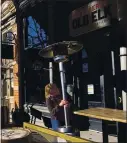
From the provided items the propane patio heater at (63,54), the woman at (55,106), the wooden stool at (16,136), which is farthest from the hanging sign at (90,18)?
the wooden stool at (16,136)

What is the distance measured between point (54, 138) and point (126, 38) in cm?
357

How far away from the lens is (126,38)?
7.00m

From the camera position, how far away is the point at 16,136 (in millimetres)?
4074

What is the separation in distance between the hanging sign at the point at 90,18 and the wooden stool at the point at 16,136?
3.96m

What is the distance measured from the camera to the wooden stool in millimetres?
3945

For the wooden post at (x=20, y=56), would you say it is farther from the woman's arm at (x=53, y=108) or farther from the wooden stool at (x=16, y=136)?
the wooden stool at (x=16, y=136)

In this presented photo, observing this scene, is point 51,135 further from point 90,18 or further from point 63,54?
point 90,18

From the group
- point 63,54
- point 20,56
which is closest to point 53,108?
point 63,54

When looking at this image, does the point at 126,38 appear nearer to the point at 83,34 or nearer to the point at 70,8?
the point at 83,34

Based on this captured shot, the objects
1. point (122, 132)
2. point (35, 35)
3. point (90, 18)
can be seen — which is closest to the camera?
point (122, 132)

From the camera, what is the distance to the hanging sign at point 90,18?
7.47m

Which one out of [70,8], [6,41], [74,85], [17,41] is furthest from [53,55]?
[6,41]

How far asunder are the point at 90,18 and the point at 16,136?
15.1ft

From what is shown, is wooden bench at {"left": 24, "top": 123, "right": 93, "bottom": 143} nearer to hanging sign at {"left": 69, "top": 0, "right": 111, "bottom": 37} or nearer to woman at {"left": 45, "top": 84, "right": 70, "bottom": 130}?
woman at {"left": 45, "top": 84, "right": 70, "bottom": 130}
